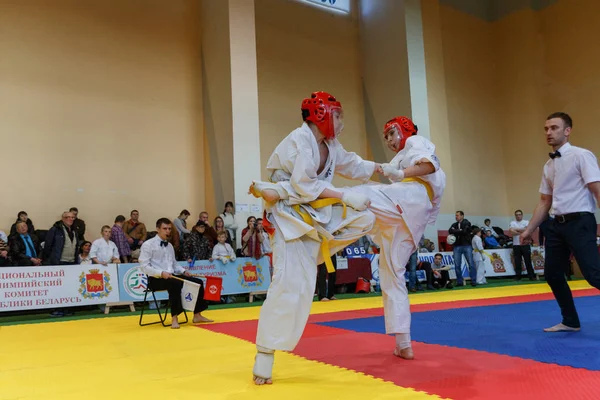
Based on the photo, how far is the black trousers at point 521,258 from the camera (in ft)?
44.0

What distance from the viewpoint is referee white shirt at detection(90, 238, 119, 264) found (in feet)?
30.4

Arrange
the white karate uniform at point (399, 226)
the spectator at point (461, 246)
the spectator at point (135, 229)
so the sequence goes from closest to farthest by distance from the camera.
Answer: the white karate uniform at point (399, 226)
the spectator at point (135, 229)
the spectator at point (461, 246)

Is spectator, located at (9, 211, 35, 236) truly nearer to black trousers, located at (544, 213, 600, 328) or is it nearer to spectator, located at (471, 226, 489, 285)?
black trousers, located at (544, 213, 600, 328)

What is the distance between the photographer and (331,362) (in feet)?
11.6

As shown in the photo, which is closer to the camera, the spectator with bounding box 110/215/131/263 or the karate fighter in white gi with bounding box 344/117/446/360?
the karate fighter in white gi with bounding box 344/117/446/360

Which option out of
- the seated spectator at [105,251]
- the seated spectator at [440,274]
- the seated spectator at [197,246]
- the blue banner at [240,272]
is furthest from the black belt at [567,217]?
the seated spectator at [440,274]

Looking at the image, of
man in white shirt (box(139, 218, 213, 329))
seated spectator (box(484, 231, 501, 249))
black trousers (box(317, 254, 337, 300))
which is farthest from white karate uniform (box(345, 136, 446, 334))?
seated spectator (box(484, 231, 501, 249))

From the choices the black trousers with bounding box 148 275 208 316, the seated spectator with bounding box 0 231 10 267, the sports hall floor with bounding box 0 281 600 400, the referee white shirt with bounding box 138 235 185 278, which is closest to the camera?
the sports hall floor with bounding box 0 281 600 400

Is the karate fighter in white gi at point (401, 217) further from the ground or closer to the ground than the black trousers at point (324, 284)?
further from the ground

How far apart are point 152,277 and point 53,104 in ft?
24.0

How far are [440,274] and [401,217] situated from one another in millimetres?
9280

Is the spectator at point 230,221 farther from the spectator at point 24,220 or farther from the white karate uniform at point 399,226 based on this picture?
the white karate uniform at point 399,226

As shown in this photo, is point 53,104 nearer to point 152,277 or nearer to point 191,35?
point 191,35

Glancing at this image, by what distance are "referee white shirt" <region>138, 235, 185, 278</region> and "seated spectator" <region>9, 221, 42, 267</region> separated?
324cm
